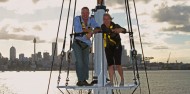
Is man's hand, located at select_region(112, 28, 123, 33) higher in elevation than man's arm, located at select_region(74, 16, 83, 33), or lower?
lower

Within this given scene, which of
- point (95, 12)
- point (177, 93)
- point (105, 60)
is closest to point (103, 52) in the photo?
point (105, 60)

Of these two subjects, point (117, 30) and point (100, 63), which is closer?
point (117, 30)

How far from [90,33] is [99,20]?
502mm

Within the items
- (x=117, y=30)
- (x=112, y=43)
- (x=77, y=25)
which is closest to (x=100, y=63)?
(x=112, y=43)

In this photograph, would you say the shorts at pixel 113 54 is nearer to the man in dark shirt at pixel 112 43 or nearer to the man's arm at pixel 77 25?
the man in dark shirt at pixel 112 43

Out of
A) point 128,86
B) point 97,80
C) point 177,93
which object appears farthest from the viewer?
point 177,93

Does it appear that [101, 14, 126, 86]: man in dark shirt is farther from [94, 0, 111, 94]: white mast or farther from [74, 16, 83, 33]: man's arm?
[74, 16, 83, 33]: man's arm

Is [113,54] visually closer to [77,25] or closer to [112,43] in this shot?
[112,43]

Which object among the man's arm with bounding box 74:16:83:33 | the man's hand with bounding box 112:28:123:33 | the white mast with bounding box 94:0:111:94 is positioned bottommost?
the white mast with bounding box 94:0:111:94

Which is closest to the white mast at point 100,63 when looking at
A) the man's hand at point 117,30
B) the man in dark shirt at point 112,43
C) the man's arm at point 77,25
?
the man in dark shirt at point 112,43

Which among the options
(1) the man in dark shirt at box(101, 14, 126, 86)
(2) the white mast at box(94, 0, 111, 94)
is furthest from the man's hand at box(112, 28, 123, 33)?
(2) the white mast at box(94, 0, 111, 94)

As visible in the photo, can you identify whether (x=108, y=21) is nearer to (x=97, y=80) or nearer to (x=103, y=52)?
(x=103, y=52)

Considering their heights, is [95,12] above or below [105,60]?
above

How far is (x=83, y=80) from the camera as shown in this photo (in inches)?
359
